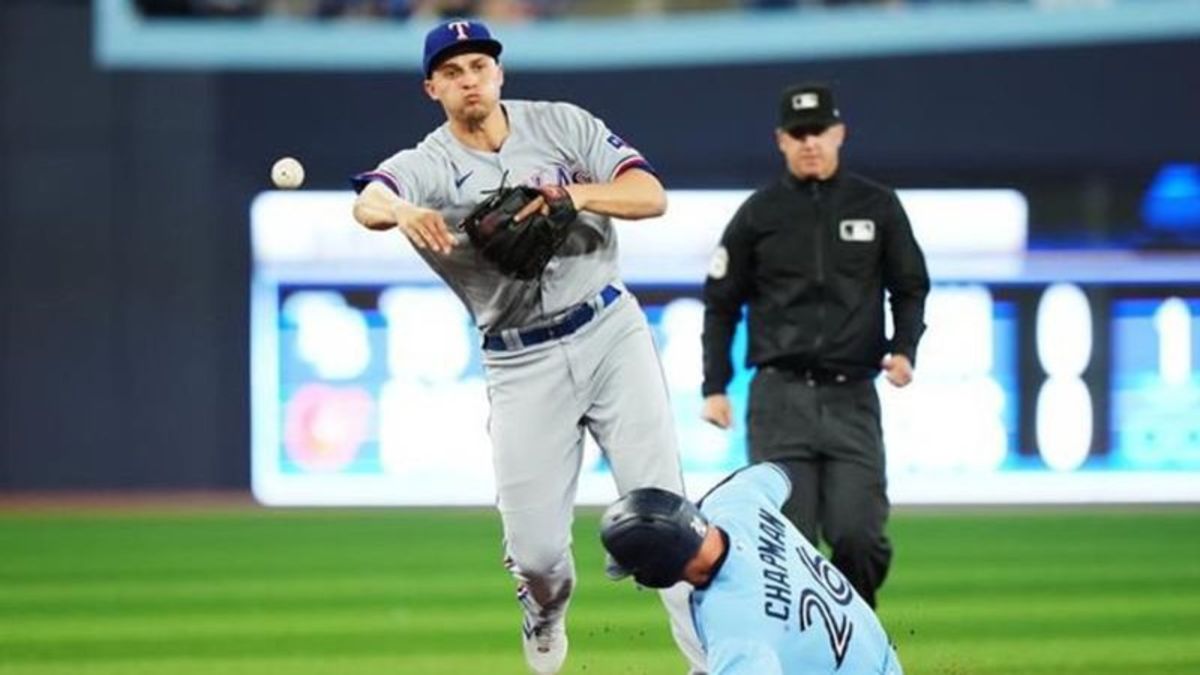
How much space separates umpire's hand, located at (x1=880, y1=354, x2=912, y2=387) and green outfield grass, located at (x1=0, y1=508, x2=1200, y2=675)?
3.09 ft

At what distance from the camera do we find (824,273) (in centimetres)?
809

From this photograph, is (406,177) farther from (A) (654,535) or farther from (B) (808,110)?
(A) (654,535)

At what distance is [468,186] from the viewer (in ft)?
22.9

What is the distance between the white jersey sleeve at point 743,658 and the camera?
15.8 feet

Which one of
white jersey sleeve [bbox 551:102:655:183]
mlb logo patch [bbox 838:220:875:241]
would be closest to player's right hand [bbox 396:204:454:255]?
white jersey sleeve [bbox 551:102:655:183]

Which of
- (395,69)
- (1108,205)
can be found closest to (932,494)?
(1108,205)

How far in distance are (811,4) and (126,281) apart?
4872mm

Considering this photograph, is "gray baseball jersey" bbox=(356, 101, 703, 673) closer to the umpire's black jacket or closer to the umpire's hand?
the umpire's black jacket

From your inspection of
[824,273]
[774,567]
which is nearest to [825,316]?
[824,273]

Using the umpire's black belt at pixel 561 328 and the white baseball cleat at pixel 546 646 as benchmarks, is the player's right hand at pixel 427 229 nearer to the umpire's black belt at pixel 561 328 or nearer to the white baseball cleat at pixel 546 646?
the umpire's black belt at pixel 561 328

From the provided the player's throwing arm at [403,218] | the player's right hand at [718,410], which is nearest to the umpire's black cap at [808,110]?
the player's right hand at [718,410]

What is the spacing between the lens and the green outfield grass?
8.74 m

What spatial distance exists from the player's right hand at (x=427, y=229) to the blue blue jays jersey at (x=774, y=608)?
1.26 metres

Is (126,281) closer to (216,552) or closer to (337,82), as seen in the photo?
(337,82)
